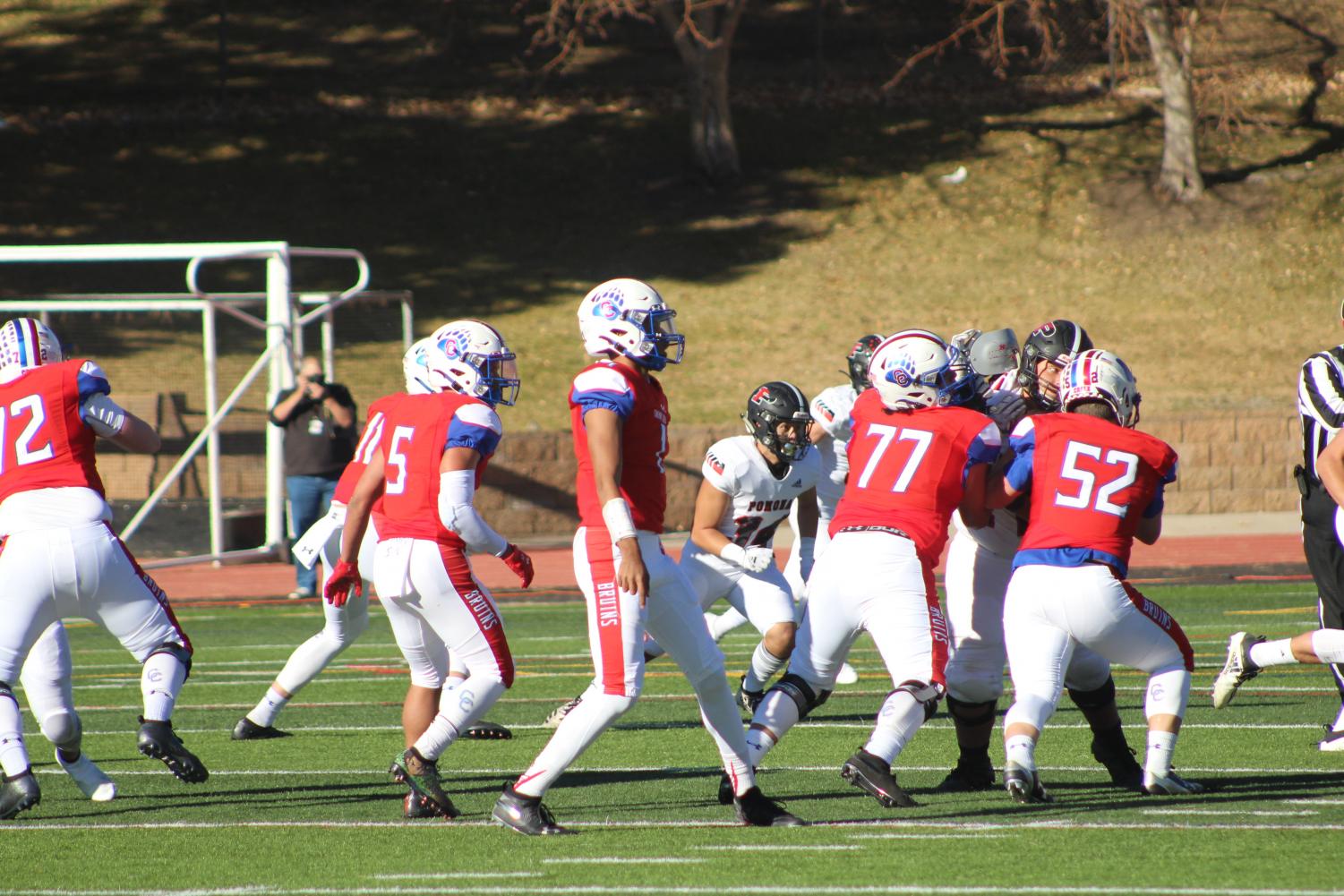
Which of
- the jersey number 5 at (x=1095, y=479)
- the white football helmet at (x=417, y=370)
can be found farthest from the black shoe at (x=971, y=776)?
the white football helmet at (x=417, y=370)

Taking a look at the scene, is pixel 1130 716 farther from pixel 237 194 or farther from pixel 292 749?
pixel 237 194

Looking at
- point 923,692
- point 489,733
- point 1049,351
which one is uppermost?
point 1049,351

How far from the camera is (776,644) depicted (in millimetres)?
8133

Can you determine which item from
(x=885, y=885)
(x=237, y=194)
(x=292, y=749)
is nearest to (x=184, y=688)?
(x=292, y=749)

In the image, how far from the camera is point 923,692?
19.1ft

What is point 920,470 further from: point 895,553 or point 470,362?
point 470,362

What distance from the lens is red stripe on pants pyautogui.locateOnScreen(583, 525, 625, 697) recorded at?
5.54 meters

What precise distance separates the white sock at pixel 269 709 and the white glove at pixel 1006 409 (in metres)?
3.78

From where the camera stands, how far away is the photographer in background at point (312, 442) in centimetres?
1415

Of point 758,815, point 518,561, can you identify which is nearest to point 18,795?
point 518,561

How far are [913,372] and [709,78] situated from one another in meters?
24.1

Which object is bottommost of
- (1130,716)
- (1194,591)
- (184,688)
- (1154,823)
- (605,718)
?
(1194,591)

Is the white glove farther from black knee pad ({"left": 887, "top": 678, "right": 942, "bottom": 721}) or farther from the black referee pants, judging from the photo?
black knee pad ({"left": 887, "top": 678, "right": 942, "bottom": 721})

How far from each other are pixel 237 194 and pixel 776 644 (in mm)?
24058
